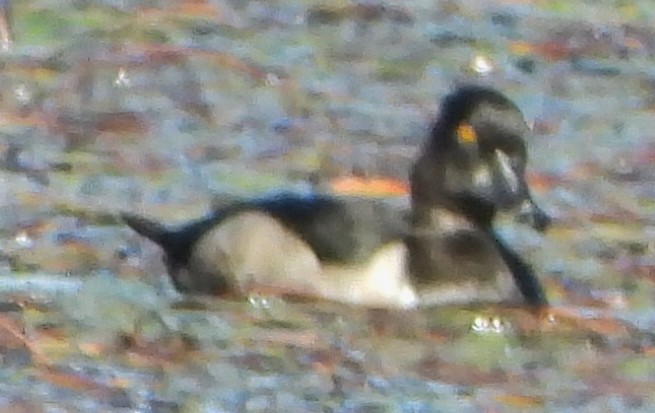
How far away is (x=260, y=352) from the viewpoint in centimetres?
157

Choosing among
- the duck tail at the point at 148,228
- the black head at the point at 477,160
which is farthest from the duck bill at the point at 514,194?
the duck tail at the point at 148,228

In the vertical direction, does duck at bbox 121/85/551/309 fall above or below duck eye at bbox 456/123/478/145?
below

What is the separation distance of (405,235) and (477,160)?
0.37 feet

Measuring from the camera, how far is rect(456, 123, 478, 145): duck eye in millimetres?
1646

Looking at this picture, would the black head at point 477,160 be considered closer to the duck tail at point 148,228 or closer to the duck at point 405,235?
the duck at point 405,235

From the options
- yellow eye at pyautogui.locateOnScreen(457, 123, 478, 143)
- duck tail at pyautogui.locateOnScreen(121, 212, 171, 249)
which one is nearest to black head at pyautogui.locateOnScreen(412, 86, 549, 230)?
yellow eye at pyautogui.locateOnScreen(457, 123, 478, 143)

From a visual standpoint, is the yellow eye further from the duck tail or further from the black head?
the duck tail

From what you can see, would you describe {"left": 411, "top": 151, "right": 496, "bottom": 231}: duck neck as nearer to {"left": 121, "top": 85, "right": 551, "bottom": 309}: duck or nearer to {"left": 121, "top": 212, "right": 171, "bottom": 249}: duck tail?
{"left": 121, "top": 85, "right": 551, "bottom": 309}: duck

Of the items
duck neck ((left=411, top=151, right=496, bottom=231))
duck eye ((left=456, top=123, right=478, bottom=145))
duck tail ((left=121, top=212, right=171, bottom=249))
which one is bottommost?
duck tail ((left=121, top=212, right=171, bottom=249))

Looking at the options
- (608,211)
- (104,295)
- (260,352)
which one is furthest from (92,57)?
(608,211)

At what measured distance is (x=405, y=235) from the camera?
166 cm

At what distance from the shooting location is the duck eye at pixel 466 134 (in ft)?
5.40

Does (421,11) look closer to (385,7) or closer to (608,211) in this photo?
(385,7)

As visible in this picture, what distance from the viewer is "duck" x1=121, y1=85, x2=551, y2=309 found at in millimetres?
1610
